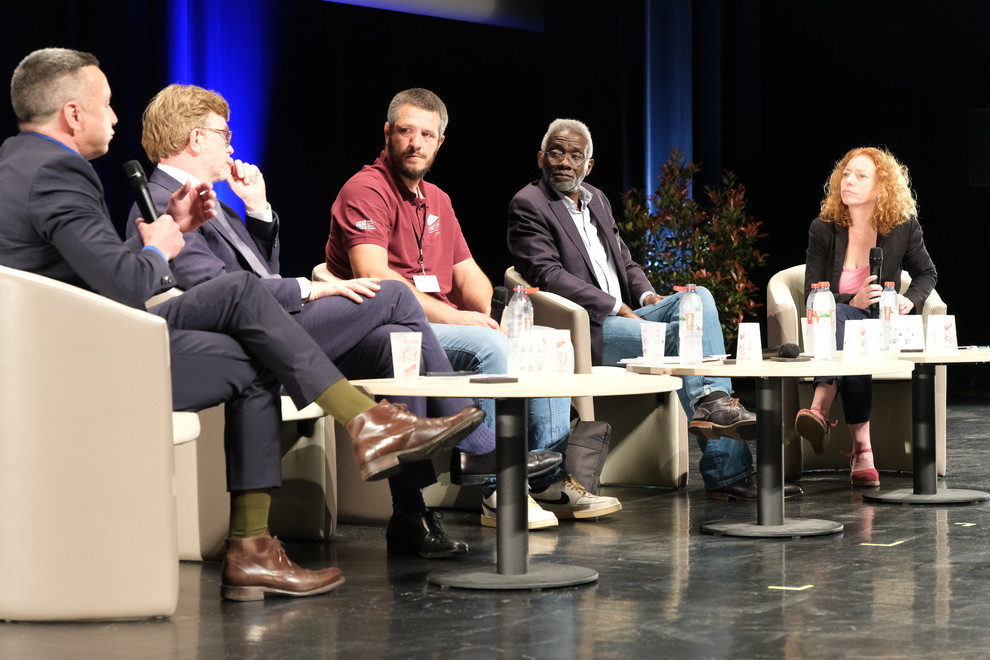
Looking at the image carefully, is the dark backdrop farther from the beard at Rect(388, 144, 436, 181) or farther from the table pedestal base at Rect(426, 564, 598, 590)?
the table pedestal base at Rect(426, 564, 598, 590)

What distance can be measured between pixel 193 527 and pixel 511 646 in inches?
49.2

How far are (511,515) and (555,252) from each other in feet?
6.28

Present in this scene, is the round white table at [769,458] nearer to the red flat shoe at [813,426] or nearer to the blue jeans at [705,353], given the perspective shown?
the blue jeans at [705,353]

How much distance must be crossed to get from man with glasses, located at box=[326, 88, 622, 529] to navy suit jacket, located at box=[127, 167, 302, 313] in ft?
1.61

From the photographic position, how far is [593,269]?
4582 mm

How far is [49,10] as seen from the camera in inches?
218

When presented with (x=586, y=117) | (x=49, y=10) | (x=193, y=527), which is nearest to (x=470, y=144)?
(x=586, y=117)

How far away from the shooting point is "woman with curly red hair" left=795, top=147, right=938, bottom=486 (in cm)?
464

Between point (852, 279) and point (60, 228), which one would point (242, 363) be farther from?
point (852, 279)

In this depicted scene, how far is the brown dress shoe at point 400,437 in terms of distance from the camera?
8.19 feet

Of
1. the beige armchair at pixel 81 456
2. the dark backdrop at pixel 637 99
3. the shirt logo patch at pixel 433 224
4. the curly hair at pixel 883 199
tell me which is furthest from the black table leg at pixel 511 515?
the dark backdrop at pixel 637 99

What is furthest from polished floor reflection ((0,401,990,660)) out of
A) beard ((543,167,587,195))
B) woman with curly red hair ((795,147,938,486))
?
beard ((543,167,587,195))

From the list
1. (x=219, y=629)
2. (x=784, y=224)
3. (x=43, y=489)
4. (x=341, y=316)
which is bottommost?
(x=219, y=629)

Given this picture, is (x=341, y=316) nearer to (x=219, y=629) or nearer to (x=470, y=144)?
(x=219, y=629)
